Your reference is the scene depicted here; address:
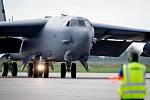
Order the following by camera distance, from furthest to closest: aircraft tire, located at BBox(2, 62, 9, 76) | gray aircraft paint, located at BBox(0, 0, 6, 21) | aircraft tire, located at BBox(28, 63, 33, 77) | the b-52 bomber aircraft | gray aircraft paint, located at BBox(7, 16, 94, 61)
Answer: gray aircraft paint, located at BBox(0, 0, 6, 21), aircraft tire, located at BBox(2, 62, 9, 76), aircraft tire, located at BBox(28, 63, 33, 77), the b-52 bomber aircraft, gray aircraft paint, located at BBox(7, 16, 94, 61)

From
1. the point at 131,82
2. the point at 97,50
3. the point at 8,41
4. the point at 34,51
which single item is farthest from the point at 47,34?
the point at 131,82

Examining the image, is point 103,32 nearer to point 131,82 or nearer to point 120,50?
point 120,50

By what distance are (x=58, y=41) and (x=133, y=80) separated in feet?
73.2

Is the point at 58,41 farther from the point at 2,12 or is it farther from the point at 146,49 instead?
the point at 2,12

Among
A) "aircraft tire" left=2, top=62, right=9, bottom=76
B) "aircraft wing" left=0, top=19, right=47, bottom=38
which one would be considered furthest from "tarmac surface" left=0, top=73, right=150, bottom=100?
Answer: "aircraft tire" left=2, top=62, right=9, bottom=76

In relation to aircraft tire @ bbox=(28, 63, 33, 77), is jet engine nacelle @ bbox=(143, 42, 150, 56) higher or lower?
higher

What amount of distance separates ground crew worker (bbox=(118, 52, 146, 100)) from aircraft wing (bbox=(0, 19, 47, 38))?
24.7 meters

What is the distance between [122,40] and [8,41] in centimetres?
834

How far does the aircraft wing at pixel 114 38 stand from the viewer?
35.1 meters

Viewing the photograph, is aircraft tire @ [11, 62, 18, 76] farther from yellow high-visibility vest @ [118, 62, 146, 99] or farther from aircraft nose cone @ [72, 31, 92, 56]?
yellow high-visibility vest @ [118, 62, 146, 99]

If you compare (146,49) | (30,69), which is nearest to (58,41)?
(30,69)

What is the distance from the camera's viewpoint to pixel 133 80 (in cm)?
805

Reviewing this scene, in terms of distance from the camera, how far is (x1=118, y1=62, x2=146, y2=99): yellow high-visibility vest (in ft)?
26.2

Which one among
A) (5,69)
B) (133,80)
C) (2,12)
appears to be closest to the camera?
(133,80)
